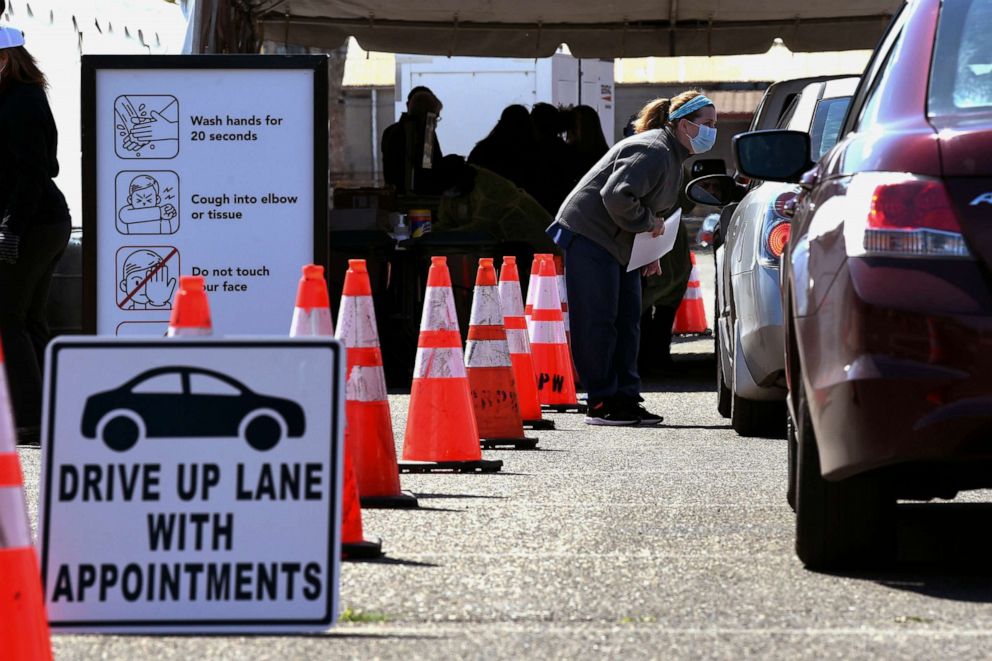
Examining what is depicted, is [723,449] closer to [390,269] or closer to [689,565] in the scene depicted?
[689,565]

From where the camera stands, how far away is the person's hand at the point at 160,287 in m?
7.41

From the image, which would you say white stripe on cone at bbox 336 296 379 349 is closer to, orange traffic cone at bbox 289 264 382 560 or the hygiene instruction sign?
orange traffic cone at bbox 289 264 382 560

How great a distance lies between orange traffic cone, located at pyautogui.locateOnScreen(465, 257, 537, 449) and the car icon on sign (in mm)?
4736

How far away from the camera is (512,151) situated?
16391 mm

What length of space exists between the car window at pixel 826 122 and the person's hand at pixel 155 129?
9.24 feet

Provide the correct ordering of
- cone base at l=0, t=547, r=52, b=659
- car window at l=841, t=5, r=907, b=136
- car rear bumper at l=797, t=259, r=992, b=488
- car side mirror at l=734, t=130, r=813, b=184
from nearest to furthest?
1. cone base at l=0, t=547, r=52, b=659
2. car rear bumper at l=797, t=259, r=992, b=488
3. car window at l=841, t=5, r=907, b=136
4. car side mirror at l=734, t=130, r=813, b=184

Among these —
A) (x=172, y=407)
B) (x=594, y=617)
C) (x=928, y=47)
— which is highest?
(x=928, y=47)

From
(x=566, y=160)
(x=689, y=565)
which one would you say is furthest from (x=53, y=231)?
(x=566, y=160)

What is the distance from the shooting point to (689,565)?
518 centimetres

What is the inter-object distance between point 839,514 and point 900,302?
0.74m

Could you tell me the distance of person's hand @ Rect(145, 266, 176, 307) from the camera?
741 centimetres

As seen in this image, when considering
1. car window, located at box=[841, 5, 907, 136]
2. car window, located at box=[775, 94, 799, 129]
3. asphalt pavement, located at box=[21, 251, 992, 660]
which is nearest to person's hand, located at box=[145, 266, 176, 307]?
asphalt pavement, located at box=[21, 251, 992, 660]

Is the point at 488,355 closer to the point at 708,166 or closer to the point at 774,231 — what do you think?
the point at 774,231

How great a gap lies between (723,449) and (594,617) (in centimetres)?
450
